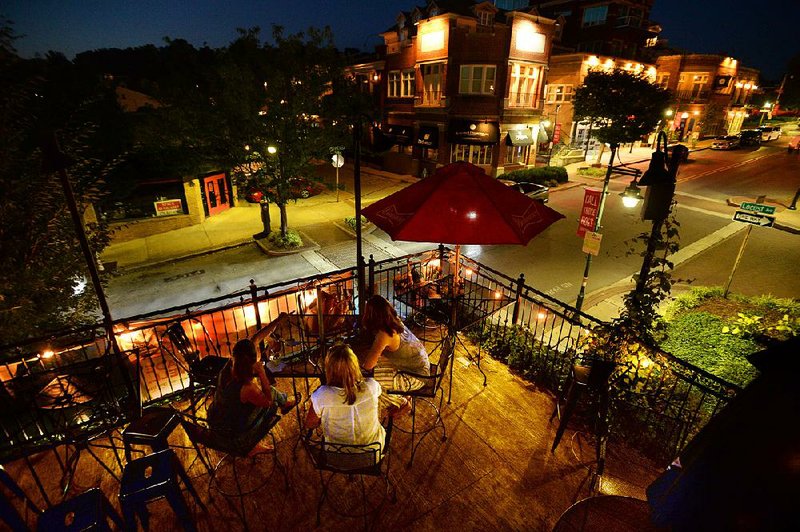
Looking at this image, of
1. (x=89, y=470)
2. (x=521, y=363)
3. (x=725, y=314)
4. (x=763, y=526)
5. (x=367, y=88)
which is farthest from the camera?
(x=367, y=88)

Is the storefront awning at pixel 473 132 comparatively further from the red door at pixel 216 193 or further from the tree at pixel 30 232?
the tree at pixel 30 232

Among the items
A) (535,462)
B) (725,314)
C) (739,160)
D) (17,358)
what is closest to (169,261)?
(17,358)

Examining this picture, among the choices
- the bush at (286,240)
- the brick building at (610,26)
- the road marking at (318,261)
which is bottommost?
the road marking at (318,261)

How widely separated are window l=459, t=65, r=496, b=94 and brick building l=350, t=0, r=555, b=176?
0.19 feet

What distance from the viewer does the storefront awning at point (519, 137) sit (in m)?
26.3

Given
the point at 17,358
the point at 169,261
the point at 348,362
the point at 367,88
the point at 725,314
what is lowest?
the point at 169,261

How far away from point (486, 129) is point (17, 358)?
25542 millimetres

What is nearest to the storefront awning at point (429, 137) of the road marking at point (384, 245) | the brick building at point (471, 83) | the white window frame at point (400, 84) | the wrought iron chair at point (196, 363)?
the brick building at point (471, 83)

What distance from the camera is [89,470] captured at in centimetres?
436

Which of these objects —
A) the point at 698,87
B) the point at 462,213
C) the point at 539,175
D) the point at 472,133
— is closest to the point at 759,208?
the point at 462,213

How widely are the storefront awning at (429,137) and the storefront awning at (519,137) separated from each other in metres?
5.02

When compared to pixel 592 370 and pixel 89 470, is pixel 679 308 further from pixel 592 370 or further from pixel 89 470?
pixel 89 470

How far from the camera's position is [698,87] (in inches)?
→ 1892

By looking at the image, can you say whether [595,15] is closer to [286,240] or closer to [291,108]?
[291,108]
